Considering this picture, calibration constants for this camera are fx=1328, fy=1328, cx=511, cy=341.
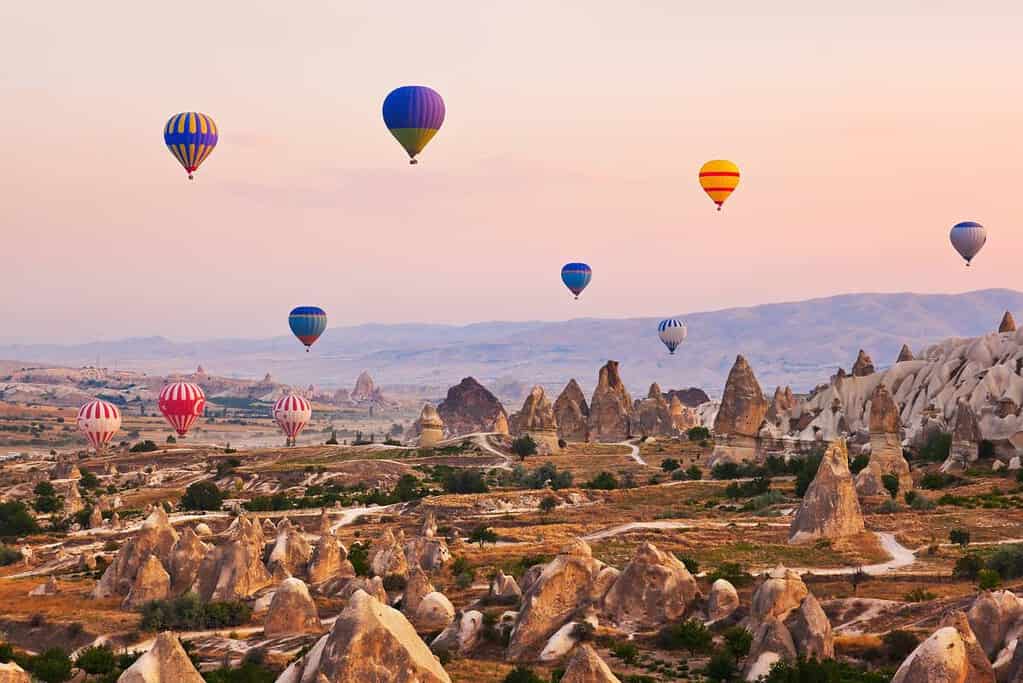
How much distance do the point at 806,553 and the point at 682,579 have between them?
35.5ft

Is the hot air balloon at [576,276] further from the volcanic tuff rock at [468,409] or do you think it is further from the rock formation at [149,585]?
the rock formation at [149,585]

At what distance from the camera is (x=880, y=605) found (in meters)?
36.9

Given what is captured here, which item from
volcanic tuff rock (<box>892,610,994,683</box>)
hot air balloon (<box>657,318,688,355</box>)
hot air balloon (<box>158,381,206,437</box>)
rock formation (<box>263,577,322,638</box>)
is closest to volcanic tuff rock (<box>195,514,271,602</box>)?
rock formation (<box>263,577,322,638</box>)

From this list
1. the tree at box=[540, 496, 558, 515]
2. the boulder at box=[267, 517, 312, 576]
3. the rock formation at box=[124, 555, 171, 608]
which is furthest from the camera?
the tree at box=[540, 496, 558, 515]

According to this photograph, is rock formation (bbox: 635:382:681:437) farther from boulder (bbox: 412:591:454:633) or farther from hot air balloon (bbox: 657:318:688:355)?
boulder (bbox: 412:591:454:633)

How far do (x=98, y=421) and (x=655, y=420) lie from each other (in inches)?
2015

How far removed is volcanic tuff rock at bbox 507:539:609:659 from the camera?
36969mm

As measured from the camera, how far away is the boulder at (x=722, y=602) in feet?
124

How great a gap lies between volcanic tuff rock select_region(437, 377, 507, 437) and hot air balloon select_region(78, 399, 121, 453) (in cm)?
6303

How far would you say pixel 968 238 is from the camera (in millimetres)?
116875

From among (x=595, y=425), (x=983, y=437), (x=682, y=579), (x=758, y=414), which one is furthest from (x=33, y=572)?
(x=595, y=425)

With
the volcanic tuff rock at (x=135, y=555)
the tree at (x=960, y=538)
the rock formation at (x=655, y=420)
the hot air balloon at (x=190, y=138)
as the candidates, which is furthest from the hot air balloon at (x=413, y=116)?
the tree at (x=960, y=538)

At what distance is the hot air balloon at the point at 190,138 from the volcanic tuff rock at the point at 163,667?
2969 inches

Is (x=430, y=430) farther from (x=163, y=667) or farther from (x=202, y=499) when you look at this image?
(x=163, y=667)
